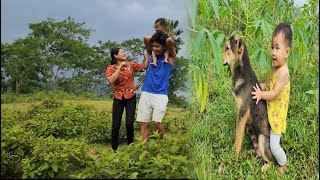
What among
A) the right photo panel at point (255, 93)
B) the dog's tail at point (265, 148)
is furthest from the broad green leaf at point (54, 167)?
the dog's tail at point (265, 148)

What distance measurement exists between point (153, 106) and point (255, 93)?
1.42 feet

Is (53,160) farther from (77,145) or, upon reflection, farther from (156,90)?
(156,90)

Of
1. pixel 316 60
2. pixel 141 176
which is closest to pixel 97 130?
pixel 316 60

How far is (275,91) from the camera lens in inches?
68.2

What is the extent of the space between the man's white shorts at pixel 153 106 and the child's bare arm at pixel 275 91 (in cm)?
37

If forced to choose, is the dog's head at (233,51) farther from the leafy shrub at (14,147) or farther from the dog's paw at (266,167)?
the leafy shrub at (14,147)

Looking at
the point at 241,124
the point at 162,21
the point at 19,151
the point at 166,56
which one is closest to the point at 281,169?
the point at 241,124

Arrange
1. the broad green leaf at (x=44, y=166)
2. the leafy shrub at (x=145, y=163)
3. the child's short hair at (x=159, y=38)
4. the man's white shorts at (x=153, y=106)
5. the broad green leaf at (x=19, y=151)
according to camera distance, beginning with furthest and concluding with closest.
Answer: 1. the man's white shorts at (x=153, y=106)
2. the child's short hair at (x=159, y=38)
3. the broad green leaf at (x=19, y=151)
4. the broad green leaf at (x=44, y=166)
5. the leafy shrub at (x=145, y=163)

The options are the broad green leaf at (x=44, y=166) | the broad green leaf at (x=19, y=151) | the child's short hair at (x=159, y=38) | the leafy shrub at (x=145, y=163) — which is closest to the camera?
the leafy shrub at (x=145, y=163)

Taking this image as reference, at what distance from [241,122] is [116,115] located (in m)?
0.72

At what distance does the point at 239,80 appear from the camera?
1.78 meters

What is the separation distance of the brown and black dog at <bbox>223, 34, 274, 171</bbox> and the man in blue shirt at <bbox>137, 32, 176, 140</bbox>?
0.23 meters

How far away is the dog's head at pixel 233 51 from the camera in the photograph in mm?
1690

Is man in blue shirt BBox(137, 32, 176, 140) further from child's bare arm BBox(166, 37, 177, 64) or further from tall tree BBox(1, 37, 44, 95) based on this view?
tall tree BBox(1, 37, 44, 95)
